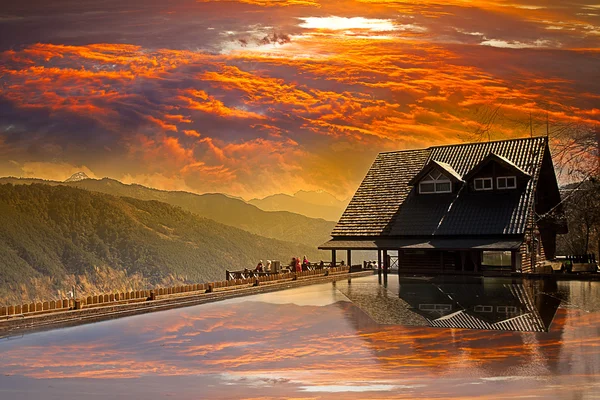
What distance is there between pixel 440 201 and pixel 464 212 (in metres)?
1.84

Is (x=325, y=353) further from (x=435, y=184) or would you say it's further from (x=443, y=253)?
(x=435, y=184)

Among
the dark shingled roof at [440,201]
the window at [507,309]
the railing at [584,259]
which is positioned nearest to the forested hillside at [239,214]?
the dark shingled roof at [440,201]

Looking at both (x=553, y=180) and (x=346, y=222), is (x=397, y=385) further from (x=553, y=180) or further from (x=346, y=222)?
(x=553, y=180)

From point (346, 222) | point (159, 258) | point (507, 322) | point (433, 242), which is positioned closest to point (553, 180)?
point (433, 242)

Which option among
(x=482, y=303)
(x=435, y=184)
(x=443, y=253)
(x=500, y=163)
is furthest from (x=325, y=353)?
(x=435, y=184)

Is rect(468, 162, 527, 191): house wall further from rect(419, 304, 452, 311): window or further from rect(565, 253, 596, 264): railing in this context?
rect(419, 304, 452, 311): window

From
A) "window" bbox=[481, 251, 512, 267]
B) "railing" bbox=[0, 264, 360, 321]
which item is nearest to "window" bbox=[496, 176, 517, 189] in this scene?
"window" bbox=[481, 251, 512, 267]

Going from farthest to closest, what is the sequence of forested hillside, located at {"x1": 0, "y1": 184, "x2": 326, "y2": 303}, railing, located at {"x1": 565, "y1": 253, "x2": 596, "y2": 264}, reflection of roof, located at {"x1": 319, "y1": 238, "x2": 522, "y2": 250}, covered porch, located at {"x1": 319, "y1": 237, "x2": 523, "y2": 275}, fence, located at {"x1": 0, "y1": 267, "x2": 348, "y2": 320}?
forested hillside, located at {"x1": 0, "y1": 184, "x2": 326, "y2": 303} < railing, located at {"x1": 565, "y1": 253, "x2": 596, "y2": 264} < covered porch, located at {"x1": 319, "y1": 237, "x2": 523, "y2": 275} < reflection of roof, located at {"x1": 319, "y1": 238, "x2": 522, "y2": 250} < fence, located at {"x1": 0, "y1": 267, "x2": 348, "y2": 320}

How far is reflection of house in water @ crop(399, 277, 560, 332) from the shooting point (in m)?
16.3

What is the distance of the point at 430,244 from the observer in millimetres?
31109

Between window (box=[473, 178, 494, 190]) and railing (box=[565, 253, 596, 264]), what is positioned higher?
window (box=[473, 178, 494, 190])

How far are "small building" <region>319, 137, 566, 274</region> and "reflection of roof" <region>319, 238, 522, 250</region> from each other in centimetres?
4

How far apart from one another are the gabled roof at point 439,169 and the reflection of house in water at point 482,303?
6811 millimetres

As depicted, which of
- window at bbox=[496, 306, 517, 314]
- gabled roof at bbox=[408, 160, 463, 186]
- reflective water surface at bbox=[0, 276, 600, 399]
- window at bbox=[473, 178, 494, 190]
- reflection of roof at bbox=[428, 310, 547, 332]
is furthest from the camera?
gabled roof at bbox=[408, 160, 463, 186]
